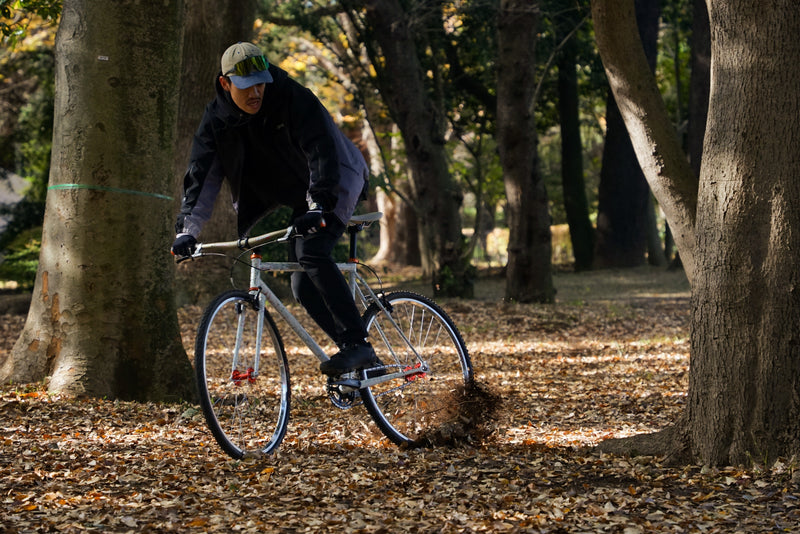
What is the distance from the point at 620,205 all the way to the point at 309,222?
17678mm

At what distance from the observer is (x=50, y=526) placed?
140 inches

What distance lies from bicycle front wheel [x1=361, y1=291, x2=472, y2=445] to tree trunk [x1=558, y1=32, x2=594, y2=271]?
641 inches

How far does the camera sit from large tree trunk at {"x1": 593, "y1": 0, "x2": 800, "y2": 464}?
4.17m

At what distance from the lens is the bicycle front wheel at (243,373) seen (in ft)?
14.8

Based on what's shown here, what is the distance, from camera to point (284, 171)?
4.81 metres

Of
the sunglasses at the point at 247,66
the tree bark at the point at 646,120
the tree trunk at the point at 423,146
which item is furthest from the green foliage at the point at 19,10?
the tree trunk at the point at 423,146

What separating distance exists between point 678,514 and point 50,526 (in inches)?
96.9

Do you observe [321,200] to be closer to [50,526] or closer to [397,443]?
[397,443]

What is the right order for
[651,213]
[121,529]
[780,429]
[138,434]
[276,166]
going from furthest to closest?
[651,213], [138,434], [276,166], [780,429], [121,529]

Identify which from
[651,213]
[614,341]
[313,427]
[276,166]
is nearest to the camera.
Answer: [276,166]

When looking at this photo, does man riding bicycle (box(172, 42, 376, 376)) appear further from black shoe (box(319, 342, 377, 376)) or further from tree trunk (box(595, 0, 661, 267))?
tree trunk (box(595, 0, 661, 267))

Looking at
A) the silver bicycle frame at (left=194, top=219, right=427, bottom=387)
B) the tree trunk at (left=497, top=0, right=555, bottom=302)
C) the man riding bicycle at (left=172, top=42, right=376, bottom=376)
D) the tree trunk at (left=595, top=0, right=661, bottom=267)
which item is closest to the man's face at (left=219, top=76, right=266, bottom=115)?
the man riding bicycle at (left=172, top=42, right=376, bottom=376)

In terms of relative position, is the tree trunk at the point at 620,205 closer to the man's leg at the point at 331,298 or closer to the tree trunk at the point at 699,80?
the tree trunk at the point at 699,80

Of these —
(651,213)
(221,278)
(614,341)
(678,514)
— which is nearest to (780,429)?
(678,514)
